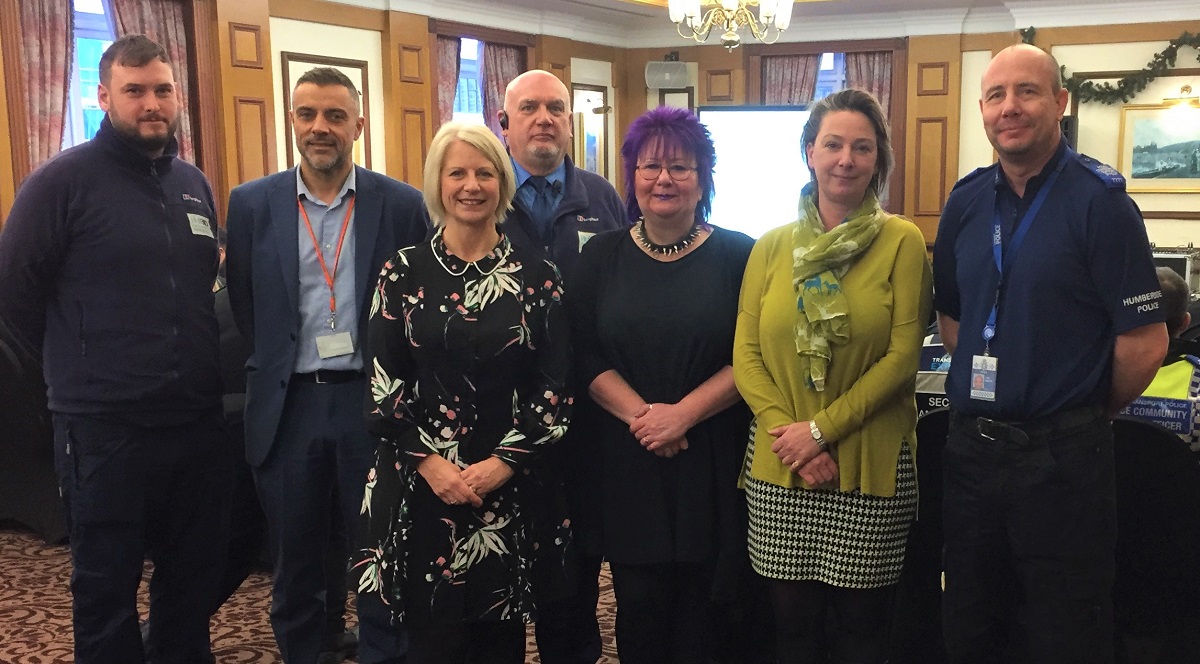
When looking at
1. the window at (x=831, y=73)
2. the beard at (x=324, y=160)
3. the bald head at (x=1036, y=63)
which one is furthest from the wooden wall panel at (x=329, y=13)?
the bald head at (x=1036, y=63)

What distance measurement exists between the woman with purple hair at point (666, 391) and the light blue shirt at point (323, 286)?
598 millimetres

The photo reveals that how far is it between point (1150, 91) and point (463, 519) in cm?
929

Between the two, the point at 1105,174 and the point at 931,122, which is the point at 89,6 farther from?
the point at 931,122

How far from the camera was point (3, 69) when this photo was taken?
6.05m

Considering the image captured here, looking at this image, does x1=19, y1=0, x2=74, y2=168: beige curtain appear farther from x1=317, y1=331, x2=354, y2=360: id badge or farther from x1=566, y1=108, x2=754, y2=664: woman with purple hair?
x1=566, y1=108, x2=754, y2=664: woman with purple hair

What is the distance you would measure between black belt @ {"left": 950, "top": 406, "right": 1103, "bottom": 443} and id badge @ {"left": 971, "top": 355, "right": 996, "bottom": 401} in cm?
6

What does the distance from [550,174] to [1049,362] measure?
146 centimetres

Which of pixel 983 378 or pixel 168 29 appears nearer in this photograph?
pixel 983 378

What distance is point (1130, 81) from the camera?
9109 millimetres

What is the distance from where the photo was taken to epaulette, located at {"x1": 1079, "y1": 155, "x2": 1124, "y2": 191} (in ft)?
6.50

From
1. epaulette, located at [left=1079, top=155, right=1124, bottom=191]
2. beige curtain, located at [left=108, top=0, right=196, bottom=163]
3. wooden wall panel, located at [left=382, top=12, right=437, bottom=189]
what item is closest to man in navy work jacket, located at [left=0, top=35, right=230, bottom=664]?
Answer: epaulette, located at [left=1079, top=155, right=1124, bottom=191]

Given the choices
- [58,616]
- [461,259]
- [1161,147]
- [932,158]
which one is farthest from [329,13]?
[1161,147]

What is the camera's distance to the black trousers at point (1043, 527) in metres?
1.99

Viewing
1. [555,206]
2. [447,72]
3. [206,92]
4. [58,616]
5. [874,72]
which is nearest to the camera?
[555,206]
